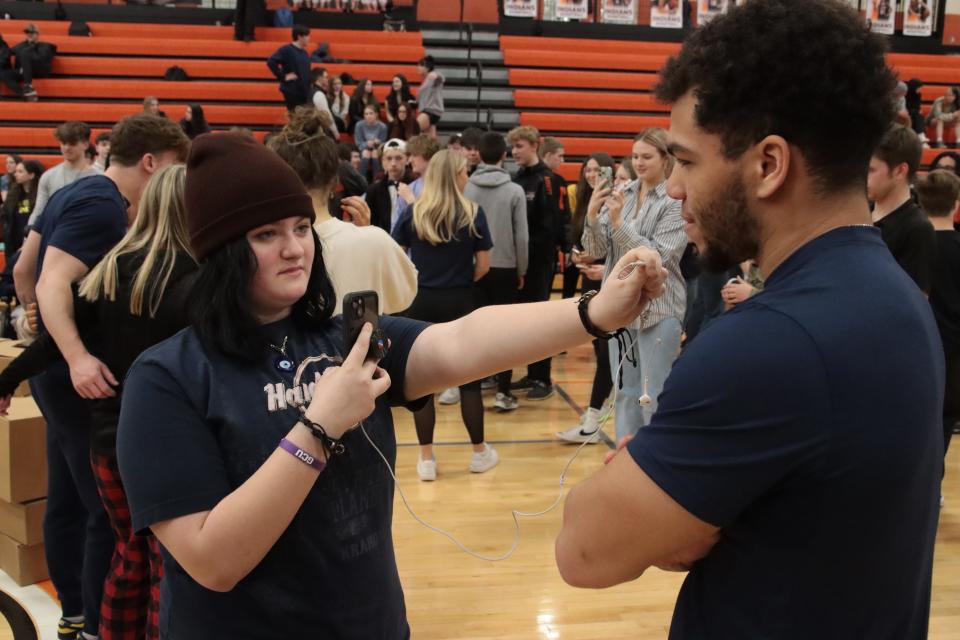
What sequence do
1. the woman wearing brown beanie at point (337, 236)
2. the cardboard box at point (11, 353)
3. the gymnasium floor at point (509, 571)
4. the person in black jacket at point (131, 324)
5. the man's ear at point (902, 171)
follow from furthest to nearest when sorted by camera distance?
the cardboard box at point (11, 353) < the man's ear at point (902, 171) < the gymnasium floor at point (509, 571) < the woman wearing brown beanie at point (337, 236) < the person in black jacket at point (131, 324)

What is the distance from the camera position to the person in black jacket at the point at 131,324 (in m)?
2.15

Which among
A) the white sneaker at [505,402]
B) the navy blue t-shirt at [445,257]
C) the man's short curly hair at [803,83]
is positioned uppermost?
the man's short curly hair at [803,83]

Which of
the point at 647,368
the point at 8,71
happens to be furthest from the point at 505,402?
the point at 8,71

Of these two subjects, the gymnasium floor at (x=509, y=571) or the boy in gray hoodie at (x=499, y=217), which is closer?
the gymnasium floor at (x=509, y=571)

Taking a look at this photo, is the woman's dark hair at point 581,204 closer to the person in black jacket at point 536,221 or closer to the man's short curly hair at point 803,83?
the person in black jacket at point 536,221

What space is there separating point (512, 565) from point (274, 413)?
237 cm

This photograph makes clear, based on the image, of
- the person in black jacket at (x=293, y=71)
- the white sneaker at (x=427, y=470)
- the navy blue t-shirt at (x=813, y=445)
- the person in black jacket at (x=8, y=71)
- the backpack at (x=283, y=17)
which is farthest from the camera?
the backpack at (x=283, y=17)

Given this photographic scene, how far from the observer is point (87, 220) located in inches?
98.6

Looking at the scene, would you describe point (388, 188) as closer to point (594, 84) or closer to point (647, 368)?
point (647, 368)

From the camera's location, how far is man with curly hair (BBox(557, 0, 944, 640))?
0.87 metres

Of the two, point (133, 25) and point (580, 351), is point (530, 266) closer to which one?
point (580, 351)

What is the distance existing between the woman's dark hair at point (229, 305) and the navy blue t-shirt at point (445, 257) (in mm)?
3160

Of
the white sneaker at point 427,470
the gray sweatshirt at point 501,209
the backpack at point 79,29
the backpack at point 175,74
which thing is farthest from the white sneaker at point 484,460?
the backpack at point 79,29

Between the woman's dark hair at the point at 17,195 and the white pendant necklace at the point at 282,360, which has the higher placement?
the white pendant necklace at the point at 282,360
